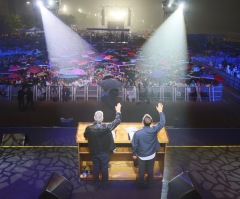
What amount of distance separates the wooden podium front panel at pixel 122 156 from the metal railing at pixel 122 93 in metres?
7.55

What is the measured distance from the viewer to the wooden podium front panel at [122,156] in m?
6.83

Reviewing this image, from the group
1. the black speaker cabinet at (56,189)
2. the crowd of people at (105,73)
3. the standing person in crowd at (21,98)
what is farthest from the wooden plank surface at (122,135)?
the crowd of people at (105,73)

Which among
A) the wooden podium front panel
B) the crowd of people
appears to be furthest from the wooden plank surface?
the crowd of people

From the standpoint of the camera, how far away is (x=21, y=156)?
8.35 meters

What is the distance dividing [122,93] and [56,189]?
32.1 feet

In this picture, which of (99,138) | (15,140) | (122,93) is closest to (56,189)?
(99,138)

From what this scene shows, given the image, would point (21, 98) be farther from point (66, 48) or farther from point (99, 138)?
point (66, 48)

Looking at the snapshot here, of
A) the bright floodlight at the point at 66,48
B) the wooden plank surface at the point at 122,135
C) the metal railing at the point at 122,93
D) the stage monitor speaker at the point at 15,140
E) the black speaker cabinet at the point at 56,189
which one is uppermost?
the bright floodlight at the point at 66,48

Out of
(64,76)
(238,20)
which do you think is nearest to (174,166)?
(64,76)

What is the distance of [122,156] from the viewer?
294 inches

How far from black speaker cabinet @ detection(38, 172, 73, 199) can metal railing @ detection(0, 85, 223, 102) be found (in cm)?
887

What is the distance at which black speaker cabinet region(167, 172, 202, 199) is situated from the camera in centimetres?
558

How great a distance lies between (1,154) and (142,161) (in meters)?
4.66

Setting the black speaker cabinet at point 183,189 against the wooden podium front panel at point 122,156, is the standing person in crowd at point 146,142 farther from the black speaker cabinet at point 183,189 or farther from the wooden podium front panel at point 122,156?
the black speaker cabinet at point 183,189
